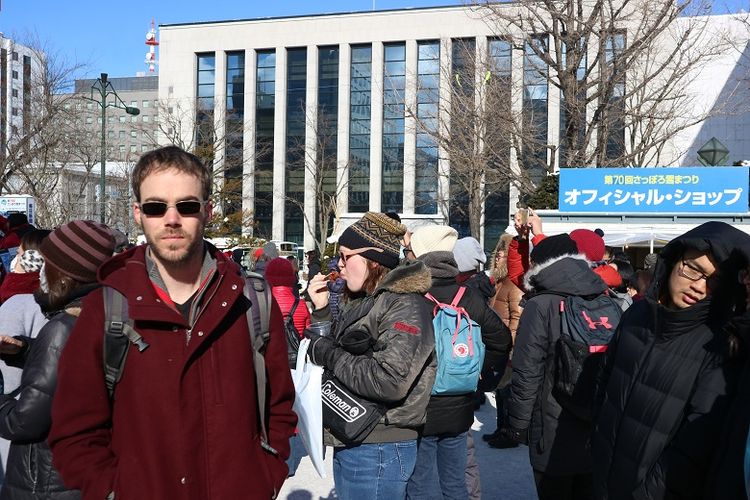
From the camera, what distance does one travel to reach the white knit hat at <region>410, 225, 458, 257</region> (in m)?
4.61

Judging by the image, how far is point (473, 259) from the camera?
6.37m

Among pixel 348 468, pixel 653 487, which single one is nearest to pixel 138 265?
pixel 348 468

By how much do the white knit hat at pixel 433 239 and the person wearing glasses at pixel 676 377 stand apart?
5.63ft

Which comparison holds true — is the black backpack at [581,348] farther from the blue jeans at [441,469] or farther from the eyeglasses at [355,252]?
the eyeglasses at [355,252]

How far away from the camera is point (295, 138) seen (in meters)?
48.5

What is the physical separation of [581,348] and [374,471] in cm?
123

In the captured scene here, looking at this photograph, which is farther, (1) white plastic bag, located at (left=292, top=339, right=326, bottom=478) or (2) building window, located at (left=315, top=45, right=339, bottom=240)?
(2) building window, located at (left=315, top=45, right=339, bottom=240)

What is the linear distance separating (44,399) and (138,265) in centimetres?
76

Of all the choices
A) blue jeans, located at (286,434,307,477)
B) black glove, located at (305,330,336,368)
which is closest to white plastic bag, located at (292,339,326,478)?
black glove, located at (305,330,336,368)

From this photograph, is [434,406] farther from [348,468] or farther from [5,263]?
[5,263]

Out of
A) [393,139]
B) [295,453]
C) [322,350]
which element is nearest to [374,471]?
[322,350]

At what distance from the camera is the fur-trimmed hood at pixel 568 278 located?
403 cm

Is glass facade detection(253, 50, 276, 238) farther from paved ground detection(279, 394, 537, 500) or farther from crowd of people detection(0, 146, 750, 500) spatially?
crowd of people detection(0, 146, 750, 500)

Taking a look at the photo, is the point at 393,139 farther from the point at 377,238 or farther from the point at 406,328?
the point at 406,328
